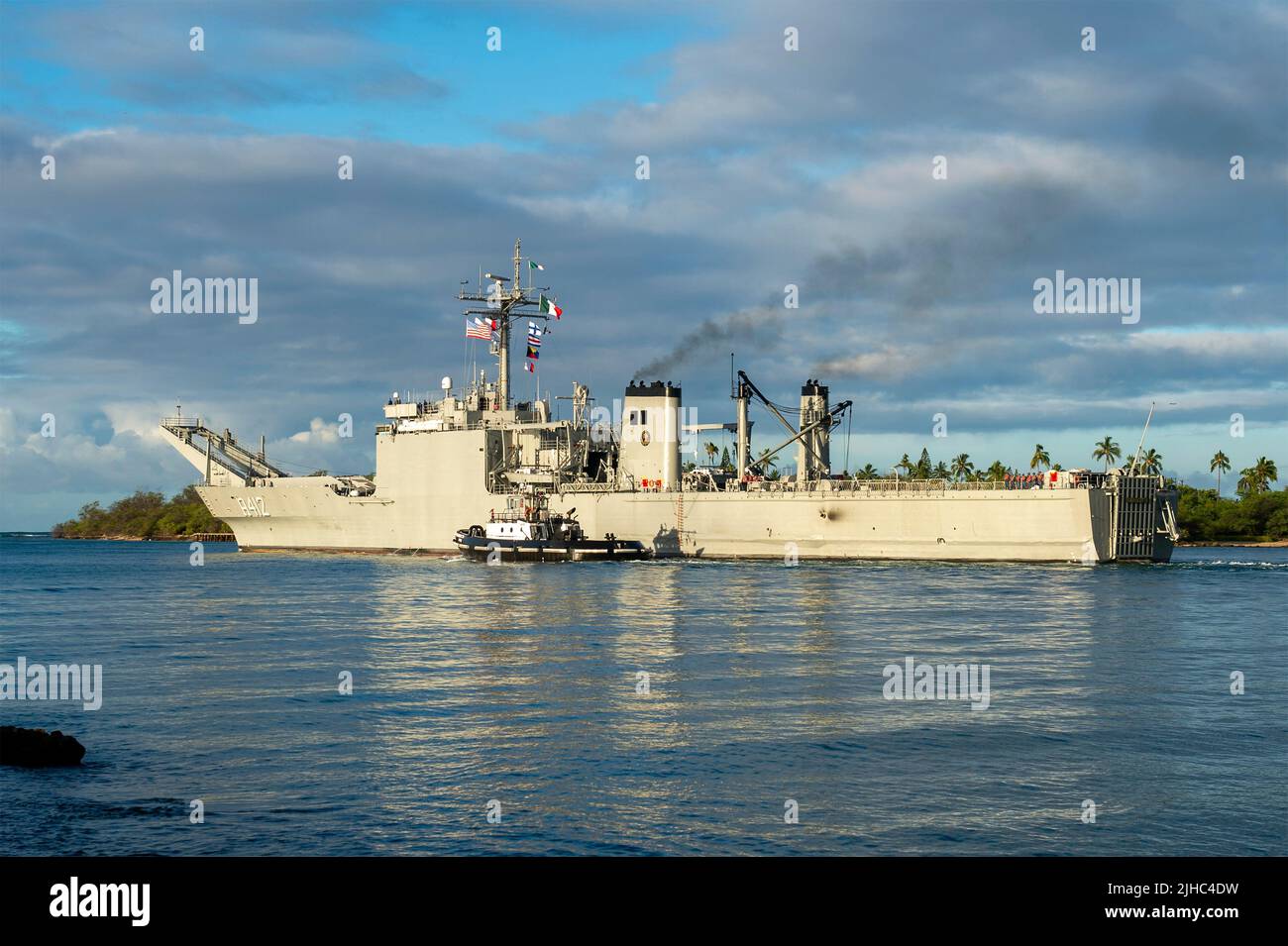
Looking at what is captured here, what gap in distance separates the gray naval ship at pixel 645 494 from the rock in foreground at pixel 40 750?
49.3 meters

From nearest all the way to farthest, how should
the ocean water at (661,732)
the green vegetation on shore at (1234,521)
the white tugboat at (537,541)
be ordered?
the ocean water at (661,732)
the white tugboat at (537,541)
the green vegetation on shore at (1234,521)

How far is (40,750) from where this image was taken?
1767 cm

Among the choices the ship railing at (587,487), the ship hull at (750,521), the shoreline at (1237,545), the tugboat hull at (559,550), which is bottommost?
the shoreline at (1237,545)

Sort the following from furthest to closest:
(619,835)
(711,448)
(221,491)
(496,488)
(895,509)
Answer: (711,448) → (221,491) → (496,488) → (895,509) → (619,835)

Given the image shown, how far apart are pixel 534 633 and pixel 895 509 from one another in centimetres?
3349

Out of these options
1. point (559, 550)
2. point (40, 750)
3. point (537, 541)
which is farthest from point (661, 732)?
point (559, 550)

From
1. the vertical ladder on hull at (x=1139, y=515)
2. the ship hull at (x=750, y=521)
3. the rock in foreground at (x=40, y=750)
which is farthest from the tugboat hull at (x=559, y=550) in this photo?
the rock in foreground at (x=40, y=750)

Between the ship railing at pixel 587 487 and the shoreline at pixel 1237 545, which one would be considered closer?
the ship railing at pixel 587 487

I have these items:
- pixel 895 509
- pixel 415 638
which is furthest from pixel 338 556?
pixel 415 638

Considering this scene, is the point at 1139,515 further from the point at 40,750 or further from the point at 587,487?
the point at 40,750

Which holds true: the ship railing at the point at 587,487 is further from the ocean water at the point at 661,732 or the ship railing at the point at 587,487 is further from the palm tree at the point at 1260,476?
the palm tree at the point at 1260,476

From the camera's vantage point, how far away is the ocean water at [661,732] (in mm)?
14125
